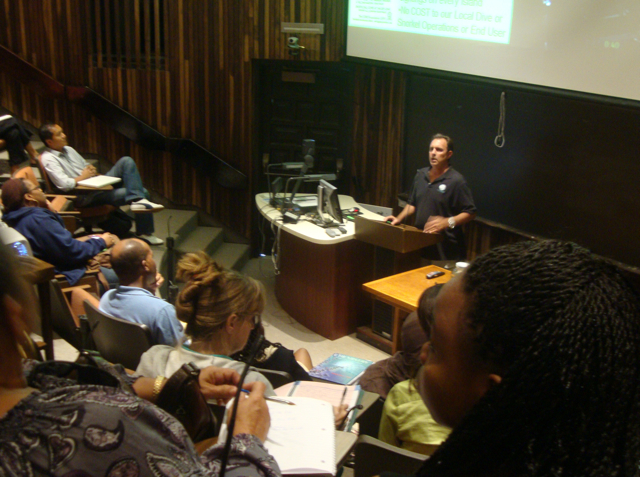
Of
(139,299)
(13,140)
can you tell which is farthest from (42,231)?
(13,140)

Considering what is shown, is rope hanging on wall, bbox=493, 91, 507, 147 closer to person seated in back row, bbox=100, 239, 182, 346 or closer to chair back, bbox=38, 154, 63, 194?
person seated in back row, bbox=100, 239, 182, 346

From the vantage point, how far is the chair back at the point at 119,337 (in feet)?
8.24

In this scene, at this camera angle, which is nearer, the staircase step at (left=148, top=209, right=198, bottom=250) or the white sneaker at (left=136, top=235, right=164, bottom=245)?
the white sneaker at (left=136, top=235, right=164, bottom=245)

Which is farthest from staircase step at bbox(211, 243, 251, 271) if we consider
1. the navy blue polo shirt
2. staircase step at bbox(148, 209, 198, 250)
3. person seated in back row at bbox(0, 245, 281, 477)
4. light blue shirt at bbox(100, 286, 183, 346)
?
person seated in back row at bbox(0, 245, 281, 477)

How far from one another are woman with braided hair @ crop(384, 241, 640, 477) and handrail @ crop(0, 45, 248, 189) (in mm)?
5692

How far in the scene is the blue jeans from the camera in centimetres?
518

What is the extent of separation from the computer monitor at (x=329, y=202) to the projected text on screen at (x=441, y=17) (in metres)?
1.55

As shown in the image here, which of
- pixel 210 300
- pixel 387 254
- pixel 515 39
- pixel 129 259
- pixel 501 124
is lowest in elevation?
pixel 387 254

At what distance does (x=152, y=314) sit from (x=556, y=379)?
2.36 metres

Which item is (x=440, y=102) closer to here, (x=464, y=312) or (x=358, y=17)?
(x=358, y=17)

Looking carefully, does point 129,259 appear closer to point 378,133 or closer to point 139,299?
point 139,299

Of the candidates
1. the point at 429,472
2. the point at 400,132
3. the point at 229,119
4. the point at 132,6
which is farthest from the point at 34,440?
the point at 132,6

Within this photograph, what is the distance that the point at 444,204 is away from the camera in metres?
4.57

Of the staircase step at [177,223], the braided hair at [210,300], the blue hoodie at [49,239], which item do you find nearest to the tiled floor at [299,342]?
the blue hoodie at [49,239]
